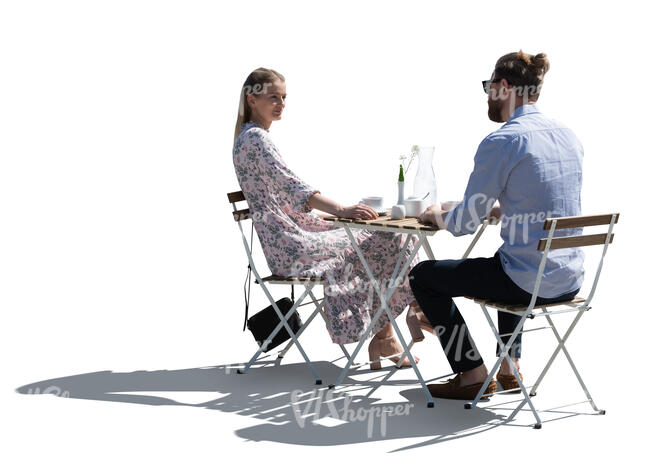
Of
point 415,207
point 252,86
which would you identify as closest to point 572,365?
point 415,207

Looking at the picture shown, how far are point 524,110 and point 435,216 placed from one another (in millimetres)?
704

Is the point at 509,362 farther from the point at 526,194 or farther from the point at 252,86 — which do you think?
the point at 252,86

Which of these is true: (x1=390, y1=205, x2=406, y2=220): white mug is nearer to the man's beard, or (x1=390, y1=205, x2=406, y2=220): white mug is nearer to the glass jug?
the glass jug

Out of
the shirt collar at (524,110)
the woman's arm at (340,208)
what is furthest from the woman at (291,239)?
the shirt collar at (524,110)

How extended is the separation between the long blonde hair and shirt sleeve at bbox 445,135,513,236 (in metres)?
1.45

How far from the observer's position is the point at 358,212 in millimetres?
5820

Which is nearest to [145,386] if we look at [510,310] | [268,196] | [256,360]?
[256,360]

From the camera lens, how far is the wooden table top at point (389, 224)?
5.50m

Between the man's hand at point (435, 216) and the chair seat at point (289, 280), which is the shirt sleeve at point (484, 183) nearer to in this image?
the man's hand at point (435, 216)

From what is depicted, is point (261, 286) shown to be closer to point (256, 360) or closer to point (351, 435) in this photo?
point (256, 360)

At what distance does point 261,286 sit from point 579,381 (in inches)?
73.7

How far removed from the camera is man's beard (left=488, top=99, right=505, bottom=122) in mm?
5539

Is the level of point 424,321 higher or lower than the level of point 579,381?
higher

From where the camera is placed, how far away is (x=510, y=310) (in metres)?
5.30
